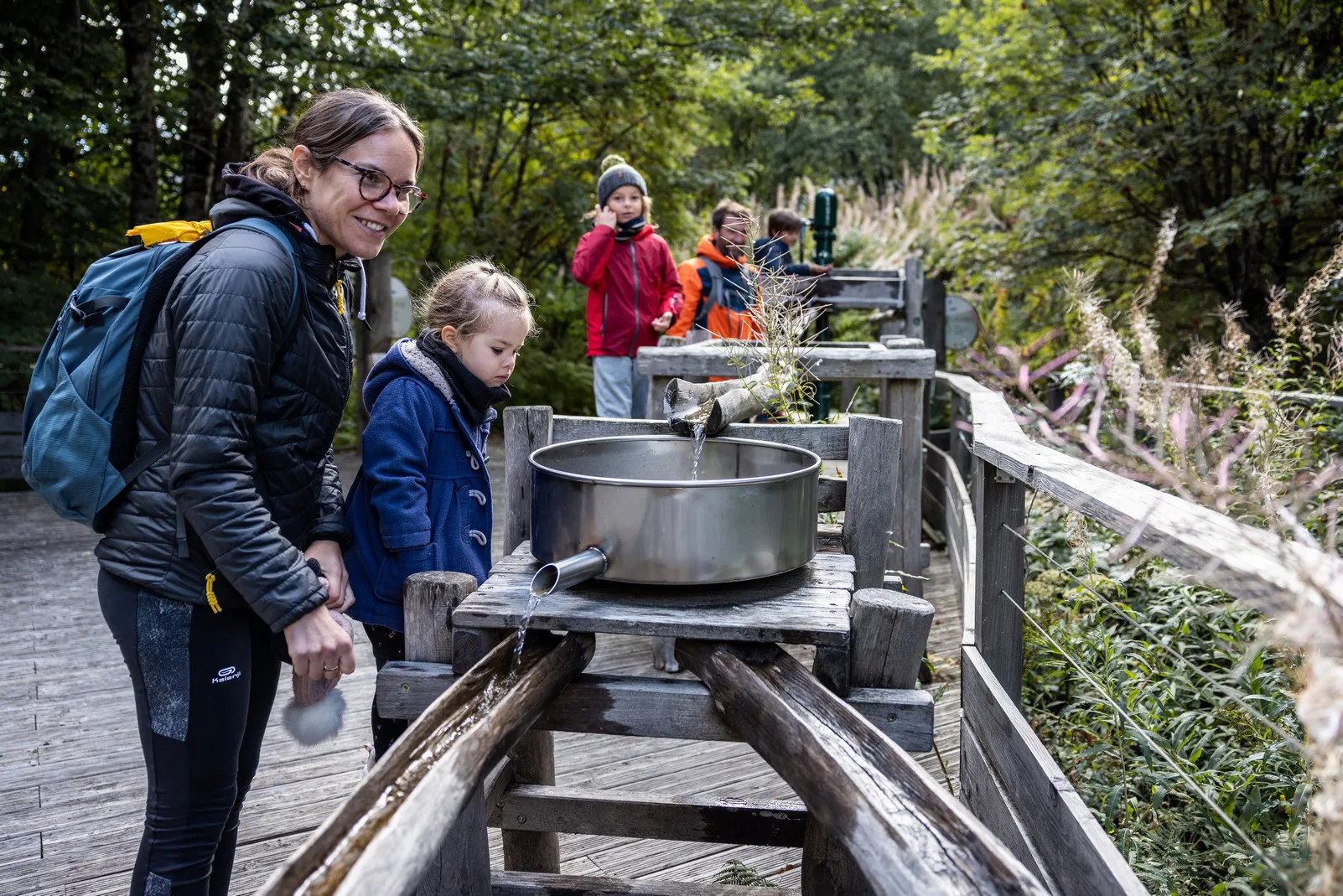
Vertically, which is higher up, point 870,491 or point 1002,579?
point 870,491

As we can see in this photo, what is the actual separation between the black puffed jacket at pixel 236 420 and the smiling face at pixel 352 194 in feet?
0.16

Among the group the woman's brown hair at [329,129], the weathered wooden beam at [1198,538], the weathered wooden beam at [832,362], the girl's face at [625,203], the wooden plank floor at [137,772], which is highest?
the girl's face at [625,203]

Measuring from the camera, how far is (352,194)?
177cm

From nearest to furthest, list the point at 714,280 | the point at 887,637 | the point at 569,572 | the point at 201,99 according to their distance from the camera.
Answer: the point at 569,572 < the point at 887,637 < the point at 714,280 < the point at 201,99

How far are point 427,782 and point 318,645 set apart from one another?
586mm

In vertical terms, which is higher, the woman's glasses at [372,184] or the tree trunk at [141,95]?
the tree trunk at [141,95]

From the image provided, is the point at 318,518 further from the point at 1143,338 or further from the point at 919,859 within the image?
the point at 1143,338

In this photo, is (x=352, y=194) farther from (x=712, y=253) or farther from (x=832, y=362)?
(x=712, y=253)

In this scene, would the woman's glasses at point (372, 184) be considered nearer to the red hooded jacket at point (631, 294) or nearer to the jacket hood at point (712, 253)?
the red hooded jacket at point (631, 294)

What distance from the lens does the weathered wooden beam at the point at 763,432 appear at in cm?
238

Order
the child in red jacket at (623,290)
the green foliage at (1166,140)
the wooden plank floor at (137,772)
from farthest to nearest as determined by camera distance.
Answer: the green foliage at (1166,140) < the child in red jacket at (623,290) < the wooden plank floor at (137,772)

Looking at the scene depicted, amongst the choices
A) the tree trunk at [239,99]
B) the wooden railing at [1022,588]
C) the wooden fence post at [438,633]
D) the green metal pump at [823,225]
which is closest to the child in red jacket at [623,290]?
the green metal pump at [823,225]

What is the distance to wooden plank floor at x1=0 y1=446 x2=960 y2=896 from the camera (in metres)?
2.71

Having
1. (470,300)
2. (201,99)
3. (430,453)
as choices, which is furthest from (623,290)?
(201,99)
